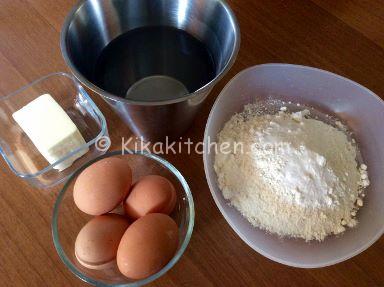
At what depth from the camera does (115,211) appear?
0.65m

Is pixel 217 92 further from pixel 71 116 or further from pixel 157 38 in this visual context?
pixel 71 116

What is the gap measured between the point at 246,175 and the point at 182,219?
0.51 feet

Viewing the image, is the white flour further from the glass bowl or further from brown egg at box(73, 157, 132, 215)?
brown egg at box(73, 157, 132, 215)

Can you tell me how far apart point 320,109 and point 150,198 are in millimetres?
467

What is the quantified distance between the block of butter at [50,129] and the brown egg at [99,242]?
0.58ft

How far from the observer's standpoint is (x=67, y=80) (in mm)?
810

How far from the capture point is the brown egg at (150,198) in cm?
62

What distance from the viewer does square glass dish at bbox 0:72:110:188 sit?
733mm

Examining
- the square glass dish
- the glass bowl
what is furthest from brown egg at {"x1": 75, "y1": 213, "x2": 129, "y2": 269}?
the square glass dish

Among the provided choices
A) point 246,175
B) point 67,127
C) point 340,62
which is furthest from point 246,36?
point 67,127

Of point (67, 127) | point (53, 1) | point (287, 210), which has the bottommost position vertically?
point (287, 210)

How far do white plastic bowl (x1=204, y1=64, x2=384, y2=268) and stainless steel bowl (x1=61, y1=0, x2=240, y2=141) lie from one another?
0.31 ft

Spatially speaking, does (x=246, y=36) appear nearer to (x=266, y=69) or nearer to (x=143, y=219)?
(x=266, y=69)

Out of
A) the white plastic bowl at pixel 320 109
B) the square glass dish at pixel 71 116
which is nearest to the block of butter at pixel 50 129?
the square glass dish at pixel 71 116
